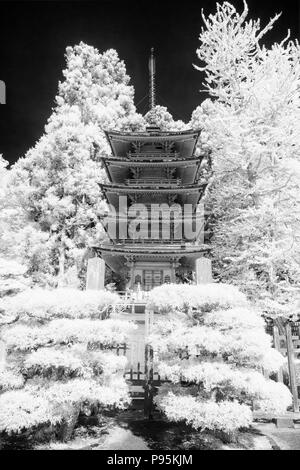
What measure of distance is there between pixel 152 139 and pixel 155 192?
10.2 ft

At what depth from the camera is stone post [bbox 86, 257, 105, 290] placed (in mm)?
13945

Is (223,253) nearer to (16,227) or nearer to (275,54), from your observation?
(275,54)

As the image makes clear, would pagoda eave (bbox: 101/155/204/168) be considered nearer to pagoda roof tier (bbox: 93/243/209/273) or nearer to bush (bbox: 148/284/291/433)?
pagoda roof tier (bbox: 93/243/209/273)

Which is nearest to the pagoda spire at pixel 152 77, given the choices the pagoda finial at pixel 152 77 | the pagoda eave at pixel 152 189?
the pagoda finial at pixel 152 77

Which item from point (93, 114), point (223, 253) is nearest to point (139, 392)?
point (223, 253)

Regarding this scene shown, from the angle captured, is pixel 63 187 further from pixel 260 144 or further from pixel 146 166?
pixel 260 144

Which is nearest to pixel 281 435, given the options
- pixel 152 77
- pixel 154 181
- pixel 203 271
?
pixel 203 271

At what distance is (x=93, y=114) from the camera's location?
2400 cm

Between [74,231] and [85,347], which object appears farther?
[74,231]

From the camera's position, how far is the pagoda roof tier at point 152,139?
54.1ft

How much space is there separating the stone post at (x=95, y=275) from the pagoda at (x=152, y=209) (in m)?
0.73

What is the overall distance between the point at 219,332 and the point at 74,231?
14360 mm

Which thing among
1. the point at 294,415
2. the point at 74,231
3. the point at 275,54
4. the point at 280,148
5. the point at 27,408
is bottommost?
the point at 294,415

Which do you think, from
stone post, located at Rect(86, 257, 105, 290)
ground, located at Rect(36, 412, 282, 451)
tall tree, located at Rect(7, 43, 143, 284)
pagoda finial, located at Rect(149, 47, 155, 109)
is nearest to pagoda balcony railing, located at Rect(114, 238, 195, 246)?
stone post, located at Rect(86, 257, 105, 290)
